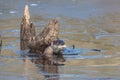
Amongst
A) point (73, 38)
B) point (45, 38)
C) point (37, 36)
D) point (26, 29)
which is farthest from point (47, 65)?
point (73, 38)

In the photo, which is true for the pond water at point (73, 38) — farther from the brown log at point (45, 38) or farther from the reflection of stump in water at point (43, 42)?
the brown log at point (45, 38)

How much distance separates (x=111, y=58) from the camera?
1045cm

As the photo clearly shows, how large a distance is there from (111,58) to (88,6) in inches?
323

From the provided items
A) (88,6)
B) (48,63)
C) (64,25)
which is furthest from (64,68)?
(88,6)

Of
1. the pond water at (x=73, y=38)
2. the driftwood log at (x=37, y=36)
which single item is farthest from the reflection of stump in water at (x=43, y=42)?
the pond water at (x=73, y=38)

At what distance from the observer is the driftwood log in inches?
406

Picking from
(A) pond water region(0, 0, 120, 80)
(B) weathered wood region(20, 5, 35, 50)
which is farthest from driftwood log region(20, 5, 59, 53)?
(A) pond water region(0, 0, 120, 80)

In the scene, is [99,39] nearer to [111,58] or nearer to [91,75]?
[111,58]

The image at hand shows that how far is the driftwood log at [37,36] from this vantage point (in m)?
10.3

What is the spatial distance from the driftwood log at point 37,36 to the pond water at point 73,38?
0.32m

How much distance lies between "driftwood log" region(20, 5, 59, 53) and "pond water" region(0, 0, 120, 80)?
32 centimetres

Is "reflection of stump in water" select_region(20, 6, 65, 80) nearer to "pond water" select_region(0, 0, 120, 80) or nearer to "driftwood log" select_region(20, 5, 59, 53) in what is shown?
"driftwood log" select_region(20, 5, 59, 53)

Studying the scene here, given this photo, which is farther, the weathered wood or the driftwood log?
the weathered wood

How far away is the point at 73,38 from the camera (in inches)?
505
